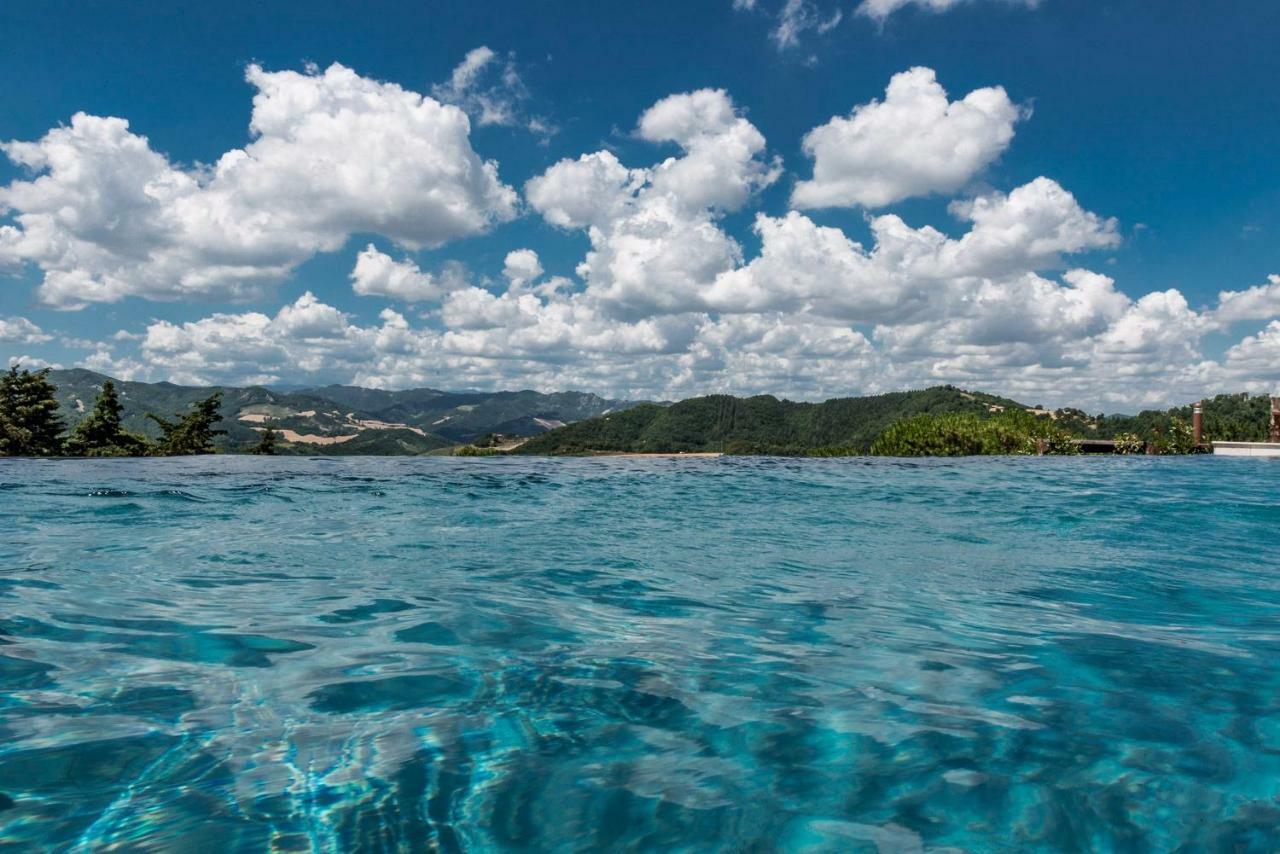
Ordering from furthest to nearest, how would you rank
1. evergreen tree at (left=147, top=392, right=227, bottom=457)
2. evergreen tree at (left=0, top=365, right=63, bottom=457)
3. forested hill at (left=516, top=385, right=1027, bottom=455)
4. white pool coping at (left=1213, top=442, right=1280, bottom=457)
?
1. forested hill at (left=516, top=385, right=1027, bottom=455)
2. white pool coping at (left=1213, top=442, right=1280, bottom=457)
3. evergreen tree at (left=147, top=392, right=227, bottom=457)
4. evergreen tree at (left=0, top=365, right=63, bottom=457)

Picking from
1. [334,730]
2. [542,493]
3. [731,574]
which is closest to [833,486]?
[542,493]

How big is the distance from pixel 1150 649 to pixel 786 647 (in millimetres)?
2357

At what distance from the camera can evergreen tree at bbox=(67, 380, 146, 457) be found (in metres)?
24.1

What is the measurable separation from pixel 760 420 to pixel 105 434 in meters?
149

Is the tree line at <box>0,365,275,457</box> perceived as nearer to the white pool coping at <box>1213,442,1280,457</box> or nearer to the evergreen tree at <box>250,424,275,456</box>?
the evergreen tree at <box>250,424,275,456</box>

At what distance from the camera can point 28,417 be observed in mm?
23297

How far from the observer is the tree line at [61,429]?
75.4 ft

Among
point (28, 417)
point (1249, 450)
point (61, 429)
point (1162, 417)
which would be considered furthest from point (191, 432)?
point (1162, 417)

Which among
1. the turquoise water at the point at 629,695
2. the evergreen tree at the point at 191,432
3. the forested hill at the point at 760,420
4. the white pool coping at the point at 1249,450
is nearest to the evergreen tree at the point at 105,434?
the evergreen tree at the point at 191,432

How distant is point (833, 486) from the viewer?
17.7 meters

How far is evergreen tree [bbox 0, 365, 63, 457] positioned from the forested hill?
302 feet

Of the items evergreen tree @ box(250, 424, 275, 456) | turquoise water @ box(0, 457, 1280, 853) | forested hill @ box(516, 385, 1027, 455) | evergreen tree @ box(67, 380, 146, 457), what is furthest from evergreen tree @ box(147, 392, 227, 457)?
forested hill @ box(516, 385, 1027, 455)

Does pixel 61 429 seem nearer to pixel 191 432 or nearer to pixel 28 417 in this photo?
pixel 28 417

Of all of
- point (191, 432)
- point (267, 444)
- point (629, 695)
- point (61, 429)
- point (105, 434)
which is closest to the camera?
point (629, 695)
